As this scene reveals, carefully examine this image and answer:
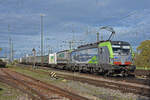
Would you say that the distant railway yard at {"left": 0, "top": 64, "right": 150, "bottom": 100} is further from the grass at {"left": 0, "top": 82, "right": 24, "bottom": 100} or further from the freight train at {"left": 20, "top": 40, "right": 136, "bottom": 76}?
the freight train at {"left": 20, "top": 40, "right": 136, "bottom": 76}

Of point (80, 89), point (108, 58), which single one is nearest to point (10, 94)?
point (80, 89)

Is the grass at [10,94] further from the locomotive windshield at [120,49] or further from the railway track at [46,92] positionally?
the locomotive windshield at [120,49]

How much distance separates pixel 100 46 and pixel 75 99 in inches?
500

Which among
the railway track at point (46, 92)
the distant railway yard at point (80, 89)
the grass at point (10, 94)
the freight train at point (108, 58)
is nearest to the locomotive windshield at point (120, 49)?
the freight train at point (108, 58)

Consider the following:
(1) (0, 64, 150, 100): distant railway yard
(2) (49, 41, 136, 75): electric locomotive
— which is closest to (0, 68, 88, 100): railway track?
(1) (0, 64, 150, 100): distant railway yard

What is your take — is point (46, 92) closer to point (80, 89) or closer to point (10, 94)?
point (10, 94)

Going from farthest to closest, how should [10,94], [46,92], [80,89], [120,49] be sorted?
[120,49] < [80,89] < [46,92] < [10,94]

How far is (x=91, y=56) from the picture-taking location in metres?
23.4

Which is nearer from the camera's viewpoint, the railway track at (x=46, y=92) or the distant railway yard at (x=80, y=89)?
the railway track at (x=46, y=92)

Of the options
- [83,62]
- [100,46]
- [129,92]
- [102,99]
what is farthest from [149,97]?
[83,62]

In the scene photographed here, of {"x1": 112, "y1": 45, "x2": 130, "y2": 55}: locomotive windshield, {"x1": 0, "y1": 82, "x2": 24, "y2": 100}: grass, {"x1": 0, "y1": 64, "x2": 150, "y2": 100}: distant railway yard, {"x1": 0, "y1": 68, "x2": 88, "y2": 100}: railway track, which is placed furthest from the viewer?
{"x1": 112, "y1": 45, "x2": 130, "y2": 55}: locomotive windshield

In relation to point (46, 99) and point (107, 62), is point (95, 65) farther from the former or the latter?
point (46, 99)

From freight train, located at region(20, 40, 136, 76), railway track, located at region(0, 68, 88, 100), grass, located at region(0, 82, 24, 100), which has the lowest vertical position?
grass, located at region(0, 82, 24, 100)

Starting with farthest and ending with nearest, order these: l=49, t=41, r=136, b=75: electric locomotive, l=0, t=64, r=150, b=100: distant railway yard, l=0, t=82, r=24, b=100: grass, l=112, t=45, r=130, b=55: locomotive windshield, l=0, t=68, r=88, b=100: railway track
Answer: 1. l=112, t=45, r=130, b=55: locomotive windshield
2. l=49, t=41, r=136, b=75: electric locomotive
3. l=0, t=82, r=24, b=100: grass
4. l=0, t=64, r=150, b=100: distant railway yard
5. l=0, t=68, r=88, b=100: railway track
